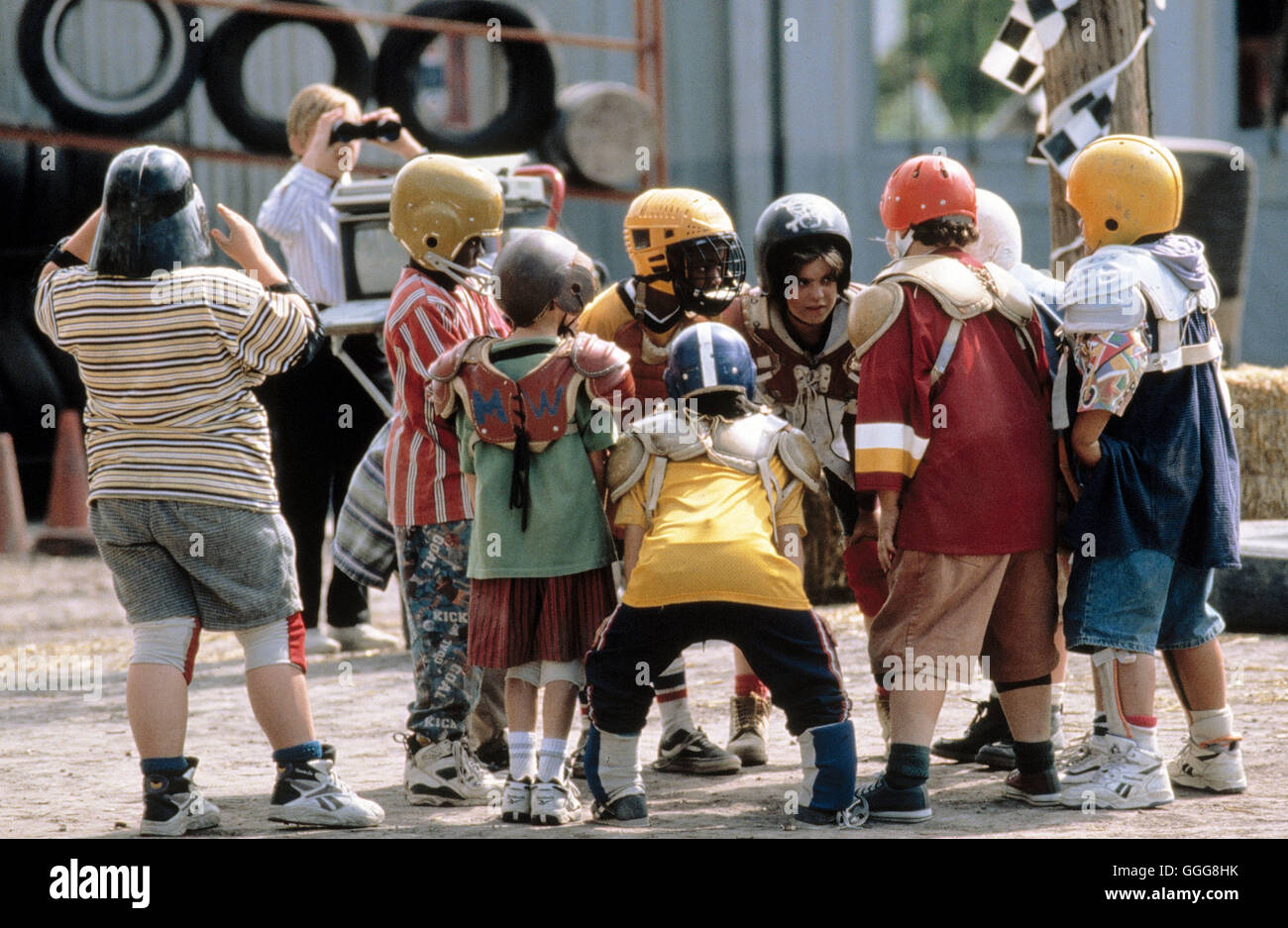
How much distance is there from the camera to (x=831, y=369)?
16.0 ft

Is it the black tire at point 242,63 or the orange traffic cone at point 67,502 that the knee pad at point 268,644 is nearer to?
the orange traffic cone at point 67,502

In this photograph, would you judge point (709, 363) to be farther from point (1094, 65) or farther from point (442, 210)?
point (1094, 65)

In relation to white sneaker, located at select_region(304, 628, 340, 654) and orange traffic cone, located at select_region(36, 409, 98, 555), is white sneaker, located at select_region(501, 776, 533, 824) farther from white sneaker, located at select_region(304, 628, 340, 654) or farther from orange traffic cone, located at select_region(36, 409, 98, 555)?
orange traffic cone, located at select_region(36, 409, 98, 555)

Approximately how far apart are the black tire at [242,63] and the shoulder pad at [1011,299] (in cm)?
854

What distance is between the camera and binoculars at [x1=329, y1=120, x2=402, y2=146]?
6852 mm

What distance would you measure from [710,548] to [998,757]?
4.09 ft

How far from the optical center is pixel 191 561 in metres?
4.24

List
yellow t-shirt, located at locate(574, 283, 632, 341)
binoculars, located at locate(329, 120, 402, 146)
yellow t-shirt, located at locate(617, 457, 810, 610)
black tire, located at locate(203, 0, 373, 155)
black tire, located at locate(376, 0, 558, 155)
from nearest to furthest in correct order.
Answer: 1. yellow t-shirt, located at locate(617, 457, 810, 610)
2. yellow t-shirt, located at locate(574, 283, 632, 341)
3. binoculars, located at locate(329, 120, 402, 146)
4. black tire, located at locate(203, 0, 373, 155)
5. black tire, located at locate(376, 0, 558, 155)

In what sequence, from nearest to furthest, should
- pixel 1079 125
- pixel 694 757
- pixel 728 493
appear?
pixel 728 493 < pixel 694 757 < pixel 1079 125

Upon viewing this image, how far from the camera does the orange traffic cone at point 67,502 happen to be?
11016 mm

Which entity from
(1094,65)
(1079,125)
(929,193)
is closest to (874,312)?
(929,193)

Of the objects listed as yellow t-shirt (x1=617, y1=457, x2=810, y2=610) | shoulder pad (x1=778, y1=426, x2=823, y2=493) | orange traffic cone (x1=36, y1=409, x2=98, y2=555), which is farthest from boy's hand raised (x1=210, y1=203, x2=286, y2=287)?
orange traffic cone (x1=36, y1=409, x2=98, y2=555)

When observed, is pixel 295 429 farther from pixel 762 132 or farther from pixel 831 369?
pixel 762 132
